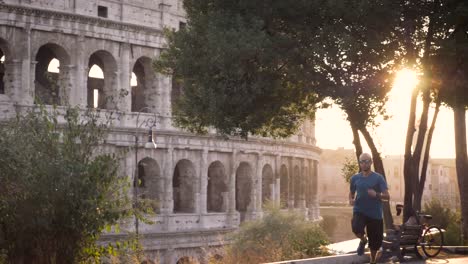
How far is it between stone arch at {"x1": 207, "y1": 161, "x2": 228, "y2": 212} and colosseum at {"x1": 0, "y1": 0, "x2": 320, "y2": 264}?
0.15 feet

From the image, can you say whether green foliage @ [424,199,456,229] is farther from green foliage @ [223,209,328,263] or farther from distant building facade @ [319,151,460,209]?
distant building facade @ [319,151,460,209]

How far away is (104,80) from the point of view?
123 feet

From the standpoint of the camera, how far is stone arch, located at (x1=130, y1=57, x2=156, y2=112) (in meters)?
38.2

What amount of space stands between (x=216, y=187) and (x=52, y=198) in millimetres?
28606

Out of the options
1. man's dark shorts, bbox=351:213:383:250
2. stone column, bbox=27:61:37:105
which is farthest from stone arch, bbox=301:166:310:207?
man's dark shorts, bbox=351:213:383:250

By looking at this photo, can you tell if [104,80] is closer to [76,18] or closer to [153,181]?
[76,18]

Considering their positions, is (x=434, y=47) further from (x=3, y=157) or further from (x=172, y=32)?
(x=3, y=157)

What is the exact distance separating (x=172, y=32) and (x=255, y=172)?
77.3ft

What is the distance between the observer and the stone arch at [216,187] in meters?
40.4

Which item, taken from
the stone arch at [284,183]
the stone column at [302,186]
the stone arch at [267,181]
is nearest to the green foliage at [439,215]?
the stone arch at [267,181]

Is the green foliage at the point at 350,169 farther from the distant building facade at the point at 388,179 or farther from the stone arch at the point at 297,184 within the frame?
the distant building facade at the point at 388,179

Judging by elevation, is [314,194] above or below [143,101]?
below

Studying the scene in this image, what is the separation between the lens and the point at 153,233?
35.5 m

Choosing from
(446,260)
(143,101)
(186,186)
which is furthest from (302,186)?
(446,260)
